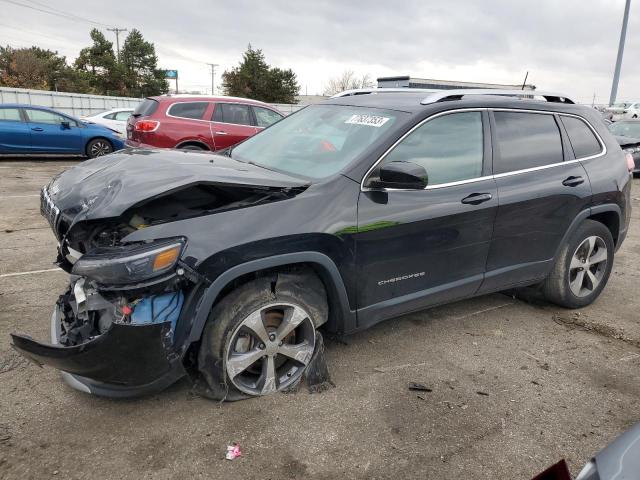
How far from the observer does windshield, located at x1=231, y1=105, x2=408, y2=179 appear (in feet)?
10.7

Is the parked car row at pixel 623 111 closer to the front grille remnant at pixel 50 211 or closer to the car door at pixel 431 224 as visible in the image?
the car door at pixel 431 224

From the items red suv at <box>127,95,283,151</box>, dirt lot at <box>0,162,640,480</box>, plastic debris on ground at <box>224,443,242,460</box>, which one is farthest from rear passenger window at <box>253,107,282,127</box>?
plastic debris on ground at <box>224,443,242,460</box>

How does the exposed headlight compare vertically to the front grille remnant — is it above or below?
below

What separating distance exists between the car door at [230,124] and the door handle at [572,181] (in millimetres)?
7107

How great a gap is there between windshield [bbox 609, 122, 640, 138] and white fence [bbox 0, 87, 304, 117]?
10420mm

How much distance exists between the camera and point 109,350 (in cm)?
238

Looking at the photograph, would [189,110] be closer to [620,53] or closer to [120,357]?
[120,357]

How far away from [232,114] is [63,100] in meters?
15.7

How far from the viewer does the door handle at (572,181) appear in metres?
3.96

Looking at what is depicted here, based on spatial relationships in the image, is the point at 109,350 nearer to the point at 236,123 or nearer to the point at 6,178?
the point at 236,123

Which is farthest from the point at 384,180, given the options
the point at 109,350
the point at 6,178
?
the point at 6,178

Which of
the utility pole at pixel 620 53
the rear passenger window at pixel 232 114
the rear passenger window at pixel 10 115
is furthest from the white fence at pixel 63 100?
the utility pole at pixel 620 53

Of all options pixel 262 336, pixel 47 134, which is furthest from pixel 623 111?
pixel 262 336

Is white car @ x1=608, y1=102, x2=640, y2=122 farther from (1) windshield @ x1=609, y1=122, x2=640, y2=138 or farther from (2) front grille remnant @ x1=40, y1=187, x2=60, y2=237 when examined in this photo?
(2) front grille remnant @ x1=40, y1=187, x2=60, y2=237
